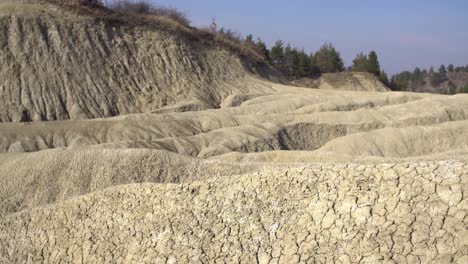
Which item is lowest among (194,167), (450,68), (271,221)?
(194,167)

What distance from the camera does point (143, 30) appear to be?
43.2m

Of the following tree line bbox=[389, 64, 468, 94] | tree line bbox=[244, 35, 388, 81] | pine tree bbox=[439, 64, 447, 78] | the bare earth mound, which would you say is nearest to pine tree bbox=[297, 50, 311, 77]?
tree line bbox=[244, 35, 388, 81]

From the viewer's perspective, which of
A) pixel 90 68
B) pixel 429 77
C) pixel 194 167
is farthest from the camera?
pixel 429 77

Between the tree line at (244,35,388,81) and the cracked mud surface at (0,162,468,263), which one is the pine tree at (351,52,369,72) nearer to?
the tree line at (244,35,388,81)

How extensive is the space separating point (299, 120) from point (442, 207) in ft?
81.4

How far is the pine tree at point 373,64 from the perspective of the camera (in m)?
78.0

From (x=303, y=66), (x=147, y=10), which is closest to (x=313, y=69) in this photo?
(x=303, y=66)

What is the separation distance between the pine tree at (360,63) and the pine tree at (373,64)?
399 mm

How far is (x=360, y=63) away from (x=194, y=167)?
223ft

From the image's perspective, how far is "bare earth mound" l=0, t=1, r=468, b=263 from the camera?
8.41 meters

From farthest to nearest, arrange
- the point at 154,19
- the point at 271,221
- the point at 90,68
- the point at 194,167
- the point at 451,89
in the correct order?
1. the point at 451,89
2. the point at 154,19
3. the point at 90,68
4. the point at 194,167
5. the point at 271,221

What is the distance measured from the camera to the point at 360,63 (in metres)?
81.0

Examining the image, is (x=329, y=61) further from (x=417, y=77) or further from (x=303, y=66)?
(x=417, y=77)

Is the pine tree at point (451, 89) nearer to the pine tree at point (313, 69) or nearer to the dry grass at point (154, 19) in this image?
the pine tree at point (313, 69)
